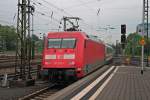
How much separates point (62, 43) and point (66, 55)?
88cm

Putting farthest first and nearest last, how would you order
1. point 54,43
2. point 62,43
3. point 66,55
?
point 54,43, point 62,43, point 66,55

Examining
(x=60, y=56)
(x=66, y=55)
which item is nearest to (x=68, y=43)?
(x=66, y=55)

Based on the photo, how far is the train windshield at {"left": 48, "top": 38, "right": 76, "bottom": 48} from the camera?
2056 centimetres

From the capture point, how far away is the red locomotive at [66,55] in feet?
64.9

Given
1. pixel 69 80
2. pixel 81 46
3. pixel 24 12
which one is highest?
pixel 24 12

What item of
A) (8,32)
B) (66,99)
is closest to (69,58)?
(66,99)

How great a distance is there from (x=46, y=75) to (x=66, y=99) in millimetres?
8405

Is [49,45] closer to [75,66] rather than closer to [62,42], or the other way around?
[62,42]

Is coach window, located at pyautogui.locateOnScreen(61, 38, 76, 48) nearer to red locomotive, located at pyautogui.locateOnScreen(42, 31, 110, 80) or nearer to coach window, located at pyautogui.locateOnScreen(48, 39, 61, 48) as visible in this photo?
red locomotive, located at pyautogui.locateOnScreen(42, 31, 110, 80)

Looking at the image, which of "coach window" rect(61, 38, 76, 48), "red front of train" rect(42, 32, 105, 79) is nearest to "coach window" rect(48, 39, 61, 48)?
"red front of train" rect(42, 32, 105, 79)

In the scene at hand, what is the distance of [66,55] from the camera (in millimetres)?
20281

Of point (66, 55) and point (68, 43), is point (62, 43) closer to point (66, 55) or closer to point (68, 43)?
point (68, 43)

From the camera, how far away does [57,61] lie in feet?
66.3

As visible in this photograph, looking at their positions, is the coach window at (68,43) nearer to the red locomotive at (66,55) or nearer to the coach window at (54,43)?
the red locomotive at (66,55)
